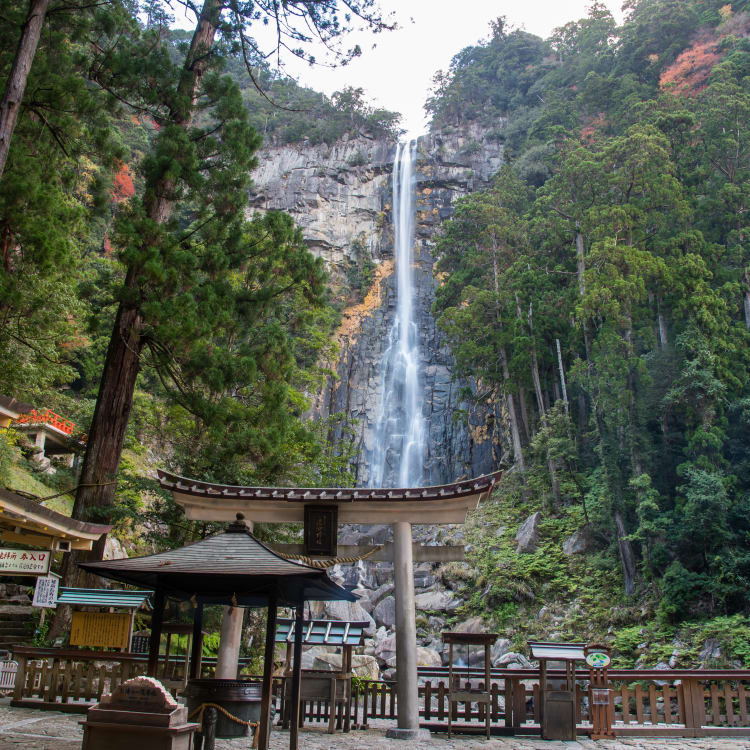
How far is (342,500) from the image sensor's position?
28.6 feet

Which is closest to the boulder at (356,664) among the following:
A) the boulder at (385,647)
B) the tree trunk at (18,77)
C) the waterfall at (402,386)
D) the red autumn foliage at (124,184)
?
the boulder at (385,647)

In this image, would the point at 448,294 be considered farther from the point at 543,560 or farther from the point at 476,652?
the point at 476,652

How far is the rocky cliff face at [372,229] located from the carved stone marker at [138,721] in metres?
24.2

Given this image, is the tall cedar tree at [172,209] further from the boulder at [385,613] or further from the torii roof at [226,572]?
the boulder at [385,613]

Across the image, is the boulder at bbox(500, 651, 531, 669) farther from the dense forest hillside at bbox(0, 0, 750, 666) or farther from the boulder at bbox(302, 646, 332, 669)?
the boulder at bbox(302, 646, 332, 669)

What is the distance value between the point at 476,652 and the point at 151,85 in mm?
13514

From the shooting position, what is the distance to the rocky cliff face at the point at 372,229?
99.2 feet

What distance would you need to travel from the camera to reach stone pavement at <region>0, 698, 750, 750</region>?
247 inches

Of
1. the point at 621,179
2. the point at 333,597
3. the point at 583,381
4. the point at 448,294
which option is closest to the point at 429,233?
the point at 448,294

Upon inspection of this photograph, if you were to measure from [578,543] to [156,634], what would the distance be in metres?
15.4

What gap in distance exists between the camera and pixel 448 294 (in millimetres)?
25672

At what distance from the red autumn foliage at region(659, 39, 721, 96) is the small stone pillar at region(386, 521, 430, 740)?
23.7 metres

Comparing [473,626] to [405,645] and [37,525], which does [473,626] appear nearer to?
[405,645]

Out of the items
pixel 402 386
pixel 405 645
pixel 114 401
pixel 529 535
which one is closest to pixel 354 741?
pixel 405 645
